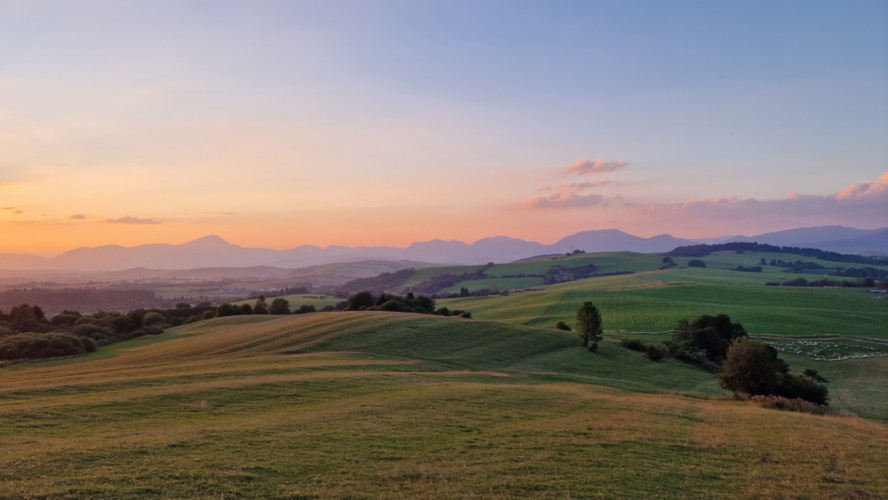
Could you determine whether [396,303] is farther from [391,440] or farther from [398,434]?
[391,440]

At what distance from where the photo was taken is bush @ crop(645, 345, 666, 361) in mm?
65250

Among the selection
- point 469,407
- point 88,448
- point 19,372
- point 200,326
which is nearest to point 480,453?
point 469,407

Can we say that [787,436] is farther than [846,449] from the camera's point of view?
Yes

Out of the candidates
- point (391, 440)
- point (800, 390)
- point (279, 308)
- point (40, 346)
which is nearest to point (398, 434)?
point (391, 440)

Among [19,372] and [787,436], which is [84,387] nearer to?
[19,372]

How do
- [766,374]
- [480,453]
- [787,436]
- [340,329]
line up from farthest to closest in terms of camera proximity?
[340,329] → [766,374] → [787,436] → [480,453]

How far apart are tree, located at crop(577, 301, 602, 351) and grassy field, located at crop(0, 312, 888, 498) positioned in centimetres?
2325

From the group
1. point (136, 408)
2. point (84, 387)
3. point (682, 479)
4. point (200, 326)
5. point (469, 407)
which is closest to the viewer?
point (682, 479)

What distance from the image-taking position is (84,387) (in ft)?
96.0

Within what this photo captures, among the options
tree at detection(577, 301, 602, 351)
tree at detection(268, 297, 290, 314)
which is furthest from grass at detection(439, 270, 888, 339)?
tree at detection(268, 297, 290, 314)

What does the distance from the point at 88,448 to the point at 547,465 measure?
16366 mm

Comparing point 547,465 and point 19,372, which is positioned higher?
point 547,465

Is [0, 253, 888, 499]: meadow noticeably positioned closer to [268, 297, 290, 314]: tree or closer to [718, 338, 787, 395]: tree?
[718, 338, 787, 395]: tree

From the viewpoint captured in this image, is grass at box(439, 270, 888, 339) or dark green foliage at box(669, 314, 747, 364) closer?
dark green foliage at box(669, 314, 747, 364)
